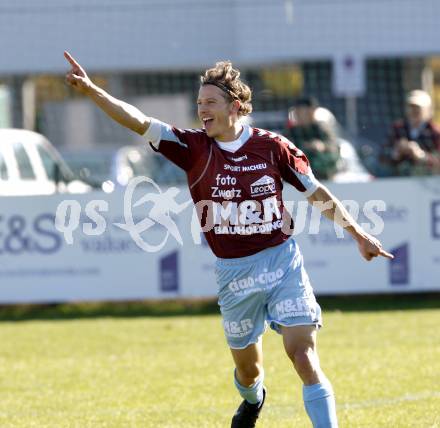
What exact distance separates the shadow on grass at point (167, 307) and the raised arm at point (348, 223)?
20.7 feet

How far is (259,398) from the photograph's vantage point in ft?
19.9

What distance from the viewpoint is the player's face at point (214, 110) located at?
220 inches

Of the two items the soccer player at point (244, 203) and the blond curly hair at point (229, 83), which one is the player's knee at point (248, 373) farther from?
the blond curly hair at point (229, 83)

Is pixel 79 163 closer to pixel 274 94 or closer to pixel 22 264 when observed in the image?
pixel 274 94

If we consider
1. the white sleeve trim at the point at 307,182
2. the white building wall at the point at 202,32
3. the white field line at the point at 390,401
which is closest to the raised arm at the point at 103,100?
the white sleeve trim at the point at 307,182

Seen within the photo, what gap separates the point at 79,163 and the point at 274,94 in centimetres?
347

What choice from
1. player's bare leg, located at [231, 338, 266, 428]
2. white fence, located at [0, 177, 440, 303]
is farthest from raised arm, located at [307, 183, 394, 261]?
white fence, located at [0, 177, 440, 303]

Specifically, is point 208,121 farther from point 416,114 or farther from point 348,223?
point 416,114

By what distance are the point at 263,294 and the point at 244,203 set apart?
47 centimetres

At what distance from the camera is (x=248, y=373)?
5.88m

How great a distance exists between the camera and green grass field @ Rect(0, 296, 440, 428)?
6746mm

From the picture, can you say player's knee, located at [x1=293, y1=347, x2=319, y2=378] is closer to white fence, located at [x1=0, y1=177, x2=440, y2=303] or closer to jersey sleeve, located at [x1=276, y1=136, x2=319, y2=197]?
jersey sleeve, located at [x1=276, y1=136, x2=319, y2=197]

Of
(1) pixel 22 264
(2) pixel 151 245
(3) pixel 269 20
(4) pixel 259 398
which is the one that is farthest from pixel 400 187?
(3) pixel 269 20

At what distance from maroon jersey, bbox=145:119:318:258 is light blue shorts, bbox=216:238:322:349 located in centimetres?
7
